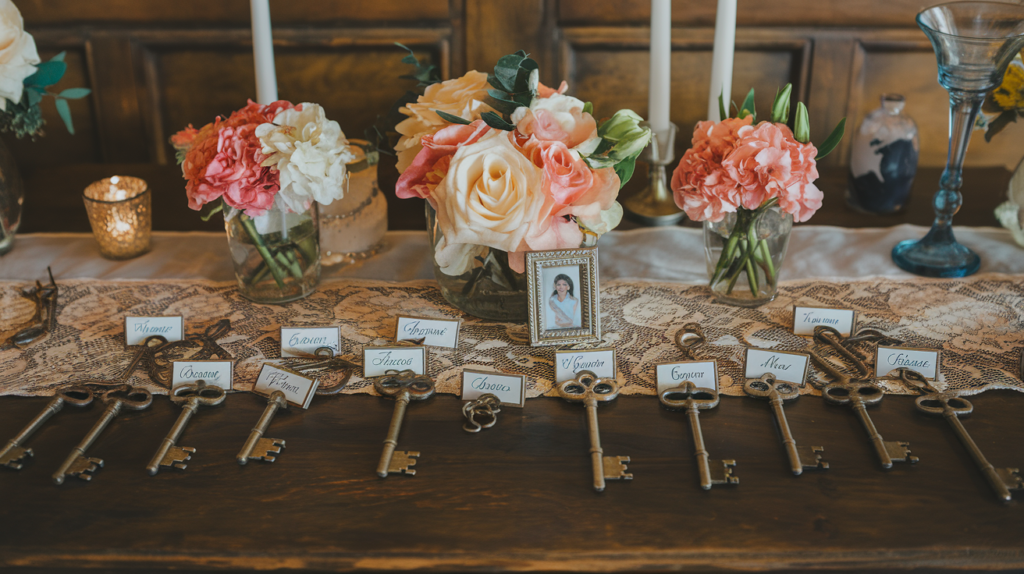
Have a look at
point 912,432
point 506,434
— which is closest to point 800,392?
point 912,432

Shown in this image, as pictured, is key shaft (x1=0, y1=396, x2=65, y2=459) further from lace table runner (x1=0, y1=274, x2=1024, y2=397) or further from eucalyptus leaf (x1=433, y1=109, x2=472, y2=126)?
eucalyptus leaf (x1=433, y1=109, x2=472, y2=126)

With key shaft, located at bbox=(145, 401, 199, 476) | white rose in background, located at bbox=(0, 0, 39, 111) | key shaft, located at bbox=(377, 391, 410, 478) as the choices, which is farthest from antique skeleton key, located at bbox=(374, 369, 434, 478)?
white rose in background, located at bbox=(0, 0, 39, 111)

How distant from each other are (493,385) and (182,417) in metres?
0.36

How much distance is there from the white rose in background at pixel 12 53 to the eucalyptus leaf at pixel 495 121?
718 mm

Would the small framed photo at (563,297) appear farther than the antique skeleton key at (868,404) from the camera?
Yes

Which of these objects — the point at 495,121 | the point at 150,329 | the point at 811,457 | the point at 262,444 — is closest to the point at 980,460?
the point at 811,457

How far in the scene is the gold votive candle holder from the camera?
1.19 metres

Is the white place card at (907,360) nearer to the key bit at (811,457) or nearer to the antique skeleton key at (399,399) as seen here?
the key bit at (811,457)

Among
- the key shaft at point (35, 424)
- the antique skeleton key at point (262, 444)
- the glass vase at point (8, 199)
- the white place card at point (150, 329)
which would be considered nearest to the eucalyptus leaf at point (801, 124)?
the antique skeleton key at point (262, 444)

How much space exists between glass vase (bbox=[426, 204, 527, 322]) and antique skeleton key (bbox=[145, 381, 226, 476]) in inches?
12.8

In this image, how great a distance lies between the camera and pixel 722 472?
0.76 meters

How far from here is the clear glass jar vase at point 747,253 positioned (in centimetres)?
101

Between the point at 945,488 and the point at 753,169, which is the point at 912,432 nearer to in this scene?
the point at 945,488

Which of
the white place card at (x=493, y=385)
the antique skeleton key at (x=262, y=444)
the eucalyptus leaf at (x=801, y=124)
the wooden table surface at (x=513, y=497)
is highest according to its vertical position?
the eucalyptus leaf at (x=801, y=124)
